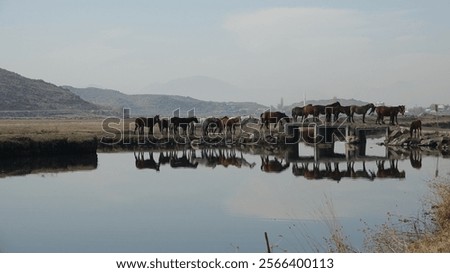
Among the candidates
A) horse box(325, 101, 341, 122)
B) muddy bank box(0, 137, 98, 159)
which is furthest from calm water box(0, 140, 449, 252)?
horse box(325, 101, 341, 122)

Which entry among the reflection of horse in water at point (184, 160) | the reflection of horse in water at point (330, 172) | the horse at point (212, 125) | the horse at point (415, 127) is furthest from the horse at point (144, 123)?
the horse at point (415, 127)

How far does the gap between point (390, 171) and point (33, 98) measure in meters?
31.9

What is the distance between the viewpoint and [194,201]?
923cm

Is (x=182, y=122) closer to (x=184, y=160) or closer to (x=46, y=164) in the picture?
(x=184, y=160)

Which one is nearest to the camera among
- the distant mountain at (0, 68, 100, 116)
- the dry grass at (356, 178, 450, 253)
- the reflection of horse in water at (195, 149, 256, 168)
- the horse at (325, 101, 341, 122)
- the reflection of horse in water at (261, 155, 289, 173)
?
the dry grass at (356, 178, 450, 253)

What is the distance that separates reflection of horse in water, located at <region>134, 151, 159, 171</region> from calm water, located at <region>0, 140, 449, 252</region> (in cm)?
2

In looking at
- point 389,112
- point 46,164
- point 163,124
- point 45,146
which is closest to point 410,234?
point 46,164

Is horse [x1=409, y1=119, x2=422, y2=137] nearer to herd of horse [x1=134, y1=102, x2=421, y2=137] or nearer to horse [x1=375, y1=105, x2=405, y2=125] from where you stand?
herd of horse [x1=134, y1=102, x2=421, y2=137]

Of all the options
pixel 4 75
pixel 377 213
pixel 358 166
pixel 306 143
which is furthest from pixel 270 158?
pixel 4 75

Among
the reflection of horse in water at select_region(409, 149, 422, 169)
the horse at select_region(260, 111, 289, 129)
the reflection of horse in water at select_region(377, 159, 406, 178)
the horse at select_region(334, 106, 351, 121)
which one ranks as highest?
the horse at select_region(334, 106, 351, 121)

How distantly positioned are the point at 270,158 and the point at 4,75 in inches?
1104

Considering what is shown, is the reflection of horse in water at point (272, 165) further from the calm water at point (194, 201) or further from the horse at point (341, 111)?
the horse at point (341, 111)

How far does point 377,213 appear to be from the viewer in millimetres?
7738

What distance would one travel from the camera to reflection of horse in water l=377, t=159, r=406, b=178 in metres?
12.0
